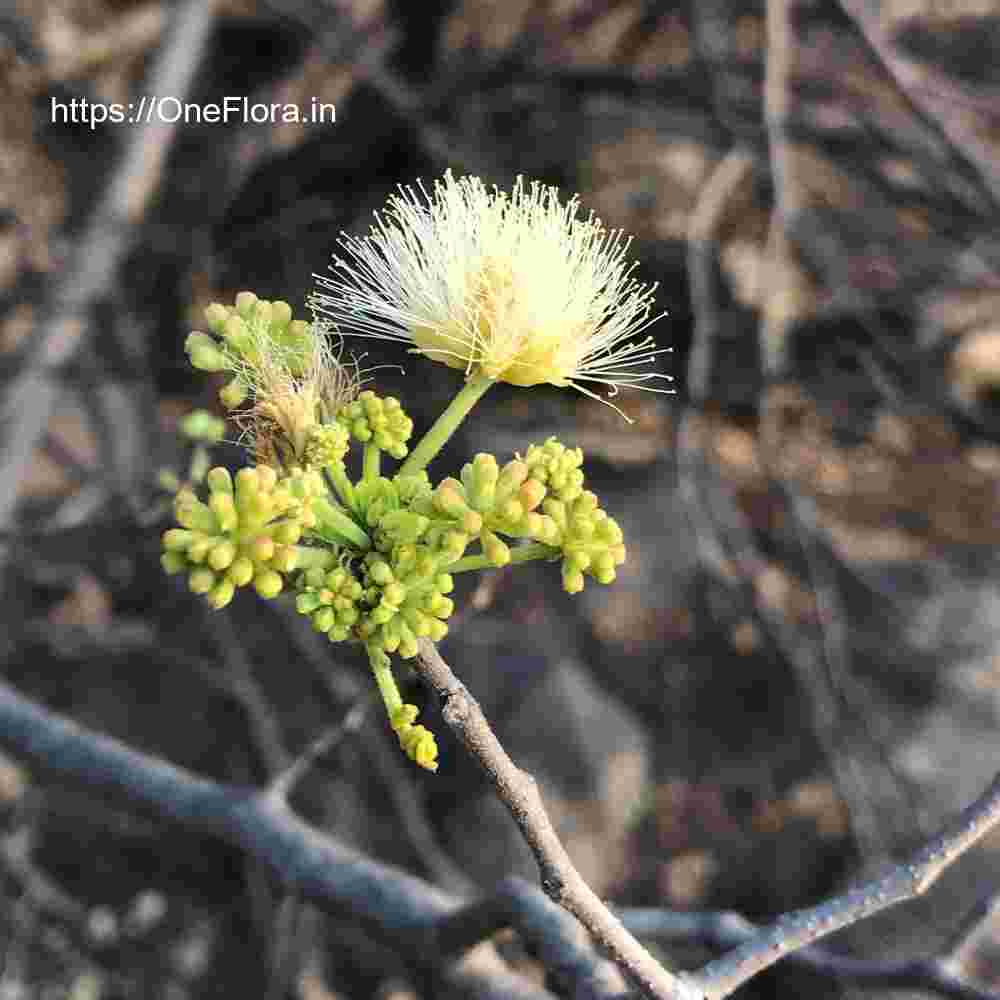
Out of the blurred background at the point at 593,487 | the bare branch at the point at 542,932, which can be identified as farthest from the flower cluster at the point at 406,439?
the blurred background at the point at 593,487

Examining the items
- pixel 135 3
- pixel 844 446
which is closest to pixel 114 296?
pixel 135 3

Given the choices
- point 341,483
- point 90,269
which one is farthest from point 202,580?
point 90,269

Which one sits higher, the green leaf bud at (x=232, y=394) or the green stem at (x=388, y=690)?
the green leaf bud at (x=232, y=394)

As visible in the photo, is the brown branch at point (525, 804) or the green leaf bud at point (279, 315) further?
the green leaf bud at point (279, 315)

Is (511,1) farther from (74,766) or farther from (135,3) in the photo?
(74,766)

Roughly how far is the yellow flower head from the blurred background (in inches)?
70.6

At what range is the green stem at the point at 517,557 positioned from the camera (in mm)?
890

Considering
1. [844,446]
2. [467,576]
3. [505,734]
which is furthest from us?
[844,446]

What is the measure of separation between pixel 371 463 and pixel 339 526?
Result: 0.07m

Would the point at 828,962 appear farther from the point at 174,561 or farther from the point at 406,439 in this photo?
the point at 174,561

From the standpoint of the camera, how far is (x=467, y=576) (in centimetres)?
271

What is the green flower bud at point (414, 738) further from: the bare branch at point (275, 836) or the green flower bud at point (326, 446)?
the bare branch at point (275, 836)

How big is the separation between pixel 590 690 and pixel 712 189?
57.8 inches

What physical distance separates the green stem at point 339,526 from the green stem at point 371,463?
3 cm
